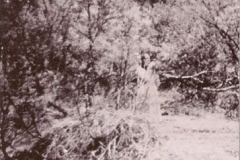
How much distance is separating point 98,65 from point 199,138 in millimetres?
1381

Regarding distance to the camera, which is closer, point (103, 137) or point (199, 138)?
point (199, 138)

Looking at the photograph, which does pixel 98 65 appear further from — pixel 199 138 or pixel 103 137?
pixel 199 138

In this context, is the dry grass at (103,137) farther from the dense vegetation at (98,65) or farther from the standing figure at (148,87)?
the standing figure at (148,87)

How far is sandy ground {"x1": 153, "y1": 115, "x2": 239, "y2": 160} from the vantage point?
13.8 feet

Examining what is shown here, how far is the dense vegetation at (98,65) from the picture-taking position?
15.5 ft

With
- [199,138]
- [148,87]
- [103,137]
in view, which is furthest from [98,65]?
[199,138]

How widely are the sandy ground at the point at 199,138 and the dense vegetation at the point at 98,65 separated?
167 mm

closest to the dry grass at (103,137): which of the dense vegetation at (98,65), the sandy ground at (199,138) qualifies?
the dense vegetation at (98,65)

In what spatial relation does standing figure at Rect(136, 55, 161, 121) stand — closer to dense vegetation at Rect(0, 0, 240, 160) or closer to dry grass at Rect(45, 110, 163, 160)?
dense vegetation at Rect(0, 0, 240, 160)

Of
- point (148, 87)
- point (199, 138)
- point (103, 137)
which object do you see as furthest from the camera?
point (148, 87)

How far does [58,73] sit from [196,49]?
5.17ft

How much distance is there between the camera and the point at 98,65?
16.2ft

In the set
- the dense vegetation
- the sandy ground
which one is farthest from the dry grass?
the sandy ground

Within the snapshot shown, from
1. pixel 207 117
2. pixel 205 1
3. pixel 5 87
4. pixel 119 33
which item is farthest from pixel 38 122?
pixel 205 1
